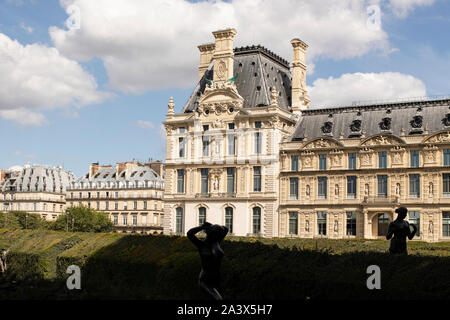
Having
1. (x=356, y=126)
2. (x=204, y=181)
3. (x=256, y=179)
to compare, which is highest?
(x=356, y=126)

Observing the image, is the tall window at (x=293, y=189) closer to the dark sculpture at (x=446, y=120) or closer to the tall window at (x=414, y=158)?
the tall window at (x=414, y=158)

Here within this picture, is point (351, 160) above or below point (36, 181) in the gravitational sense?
above

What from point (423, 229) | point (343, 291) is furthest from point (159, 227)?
point (343, 291)

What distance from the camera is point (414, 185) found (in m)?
69.1

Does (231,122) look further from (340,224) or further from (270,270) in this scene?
(270,270)

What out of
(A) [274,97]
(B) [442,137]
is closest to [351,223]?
(B) [442,137]

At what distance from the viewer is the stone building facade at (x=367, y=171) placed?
68188mm

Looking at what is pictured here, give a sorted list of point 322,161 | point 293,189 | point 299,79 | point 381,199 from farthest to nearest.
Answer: point 299,79
point 293,189
point 322,161
point 381,199

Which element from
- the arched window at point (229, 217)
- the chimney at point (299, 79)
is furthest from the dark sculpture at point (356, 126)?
the arched window at point (229, 217)

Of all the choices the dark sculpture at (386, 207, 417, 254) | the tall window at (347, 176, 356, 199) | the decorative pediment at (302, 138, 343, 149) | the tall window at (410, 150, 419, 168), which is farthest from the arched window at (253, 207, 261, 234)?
the dark sculpture at (386, 207, 417, 254)

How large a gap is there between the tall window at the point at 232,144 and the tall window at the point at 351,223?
607 inches

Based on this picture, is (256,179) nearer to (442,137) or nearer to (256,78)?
(256,78)

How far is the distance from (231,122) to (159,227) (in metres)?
43.1

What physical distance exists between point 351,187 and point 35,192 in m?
76.1
